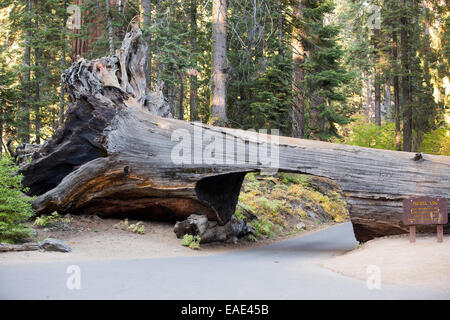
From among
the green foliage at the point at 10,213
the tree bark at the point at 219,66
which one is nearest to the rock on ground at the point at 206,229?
the green foliage at the point at 10,213

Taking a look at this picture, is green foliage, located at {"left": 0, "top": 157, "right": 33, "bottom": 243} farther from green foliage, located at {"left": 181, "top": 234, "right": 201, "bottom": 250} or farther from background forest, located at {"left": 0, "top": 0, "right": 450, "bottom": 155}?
background forest, located at {"left": 0, "top": 0, "right": 450, "bottom": 155}

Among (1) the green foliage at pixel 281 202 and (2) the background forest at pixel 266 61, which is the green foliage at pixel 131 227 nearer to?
(1) the green foliage at pixel 281 202

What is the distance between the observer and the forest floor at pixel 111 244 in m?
7.68

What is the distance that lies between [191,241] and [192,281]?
4.33 meters

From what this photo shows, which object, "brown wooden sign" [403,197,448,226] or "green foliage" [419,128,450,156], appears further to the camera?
"green foliage" [419,128,450,156]

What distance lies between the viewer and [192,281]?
5.67 meters

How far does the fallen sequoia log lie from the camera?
30.4 ft

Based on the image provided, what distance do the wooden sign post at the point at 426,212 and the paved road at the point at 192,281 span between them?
2115mm

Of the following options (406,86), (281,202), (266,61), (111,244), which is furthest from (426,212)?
(406,86)

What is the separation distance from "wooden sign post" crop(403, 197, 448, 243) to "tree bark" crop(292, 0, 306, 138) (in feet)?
39.7

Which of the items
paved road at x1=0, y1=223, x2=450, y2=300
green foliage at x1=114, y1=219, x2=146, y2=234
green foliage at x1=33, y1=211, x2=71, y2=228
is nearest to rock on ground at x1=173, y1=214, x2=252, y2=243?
green foliage at x1=114, y1=219, x2=146, y2=234

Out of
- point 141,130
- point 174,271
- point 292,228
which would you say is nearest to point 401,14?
point 292,228

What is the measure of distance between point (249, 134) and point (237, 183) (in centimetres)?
216

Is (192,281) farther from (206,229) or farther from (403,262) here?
(206,229)
